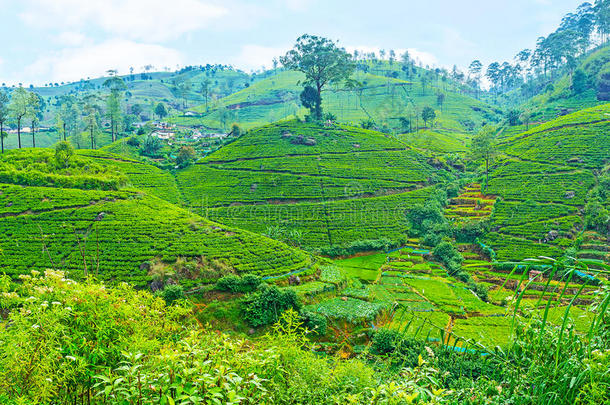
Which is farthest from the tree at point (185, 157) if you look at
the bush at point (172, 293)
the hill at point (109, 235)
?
the bush at point (172, 293)

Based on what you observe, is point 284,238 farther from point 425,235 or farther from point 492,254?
point 492,254

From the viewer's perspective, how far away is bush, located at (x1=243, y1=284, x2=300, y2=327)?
84.1ft

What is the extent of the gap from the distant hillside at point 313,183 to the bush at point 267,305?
751 inches

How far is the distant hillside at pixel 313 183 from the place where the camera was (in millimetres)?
49375

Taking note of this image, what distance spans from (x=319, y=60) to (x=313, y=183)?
36363mm

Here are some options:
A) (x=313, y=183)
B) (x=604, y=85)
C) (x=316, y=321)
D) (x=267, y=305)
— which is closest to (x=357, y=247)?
(x=313, y=183)

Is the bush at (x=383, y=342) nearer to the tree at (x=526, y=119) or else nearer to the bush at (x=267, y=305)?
the bush at (x=267, y=305)

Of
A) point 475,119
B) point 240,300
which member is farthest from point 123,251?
point 475,119

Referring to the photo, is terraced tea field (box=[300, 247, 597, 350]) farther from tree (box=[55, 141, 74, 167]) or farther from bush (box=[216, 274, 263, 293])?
tree (box=[55, 141, 74, 167])

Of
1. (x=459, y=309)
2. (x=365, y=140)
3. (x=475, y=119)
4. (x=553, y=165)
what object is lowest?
(x=459, y=309)

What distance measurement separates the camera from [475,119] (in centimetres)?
11488

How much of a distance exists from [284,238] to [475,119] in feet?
317

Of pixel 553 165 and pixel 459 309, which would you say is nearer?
pixel 459 309

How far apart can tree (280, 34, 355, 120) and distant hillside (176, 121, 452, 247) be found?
42.1 ft
